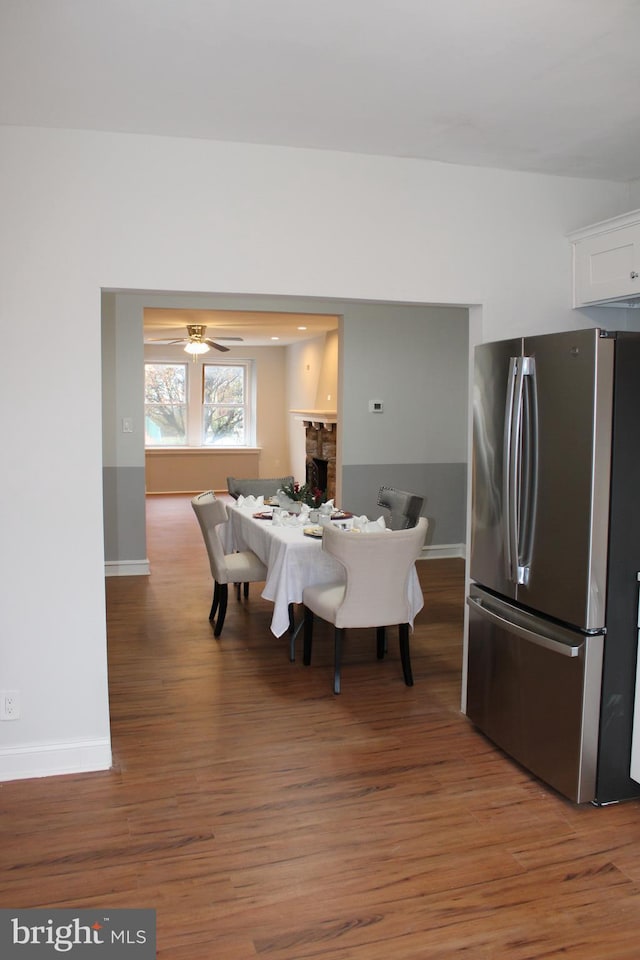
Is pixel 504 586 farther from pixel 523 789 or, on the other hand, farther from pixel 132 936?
pixel 132 936

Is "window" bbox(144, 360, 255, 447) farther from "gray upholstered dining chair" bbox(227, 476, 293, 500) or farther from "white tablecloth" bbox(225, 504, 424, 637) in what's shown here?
"white tablecloth" bbox(225, 504, 424, 637)

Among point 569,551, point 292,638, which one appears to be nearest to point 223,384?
point 292,638

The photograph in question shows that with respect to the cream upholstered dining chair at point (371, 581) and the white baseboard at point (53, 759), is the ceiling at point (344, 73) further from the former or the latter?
the white baseboard at point (53, 759)

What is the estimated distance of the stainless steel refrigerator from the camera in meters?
2.98

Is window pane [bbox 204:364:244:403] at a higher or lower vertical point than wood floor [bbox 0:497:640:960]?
higher

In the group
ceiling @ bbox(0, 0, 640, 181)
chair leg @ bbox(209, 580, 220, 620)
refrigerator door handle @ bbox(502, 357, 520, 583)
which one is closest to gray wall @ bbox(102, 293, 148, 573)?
chair leg @ bbox(209, 580, 220, 620)

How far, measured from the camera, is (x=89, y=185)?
3.24m

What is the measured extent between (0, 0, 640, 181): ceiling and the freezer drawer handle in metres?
2.04

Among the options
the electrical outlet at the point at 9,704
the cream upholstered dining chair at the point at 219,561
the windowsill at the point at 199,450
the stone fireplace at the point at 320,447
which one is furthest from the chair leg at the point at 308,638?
the windowsill at the point at 199,450

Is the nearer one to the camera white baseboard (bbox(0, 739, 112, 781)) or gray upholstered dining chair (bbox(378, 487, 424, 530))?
white baseboard (bbox(0, 739, 112, 781))

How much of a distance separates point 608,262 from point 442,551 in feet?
15.7

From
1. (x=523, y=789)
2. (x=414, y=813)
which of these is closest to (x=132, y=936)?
(x=414, y=813)

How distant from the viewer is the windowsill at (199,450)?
13.0 m

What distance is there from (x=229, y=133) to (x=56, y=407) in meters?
1.33
